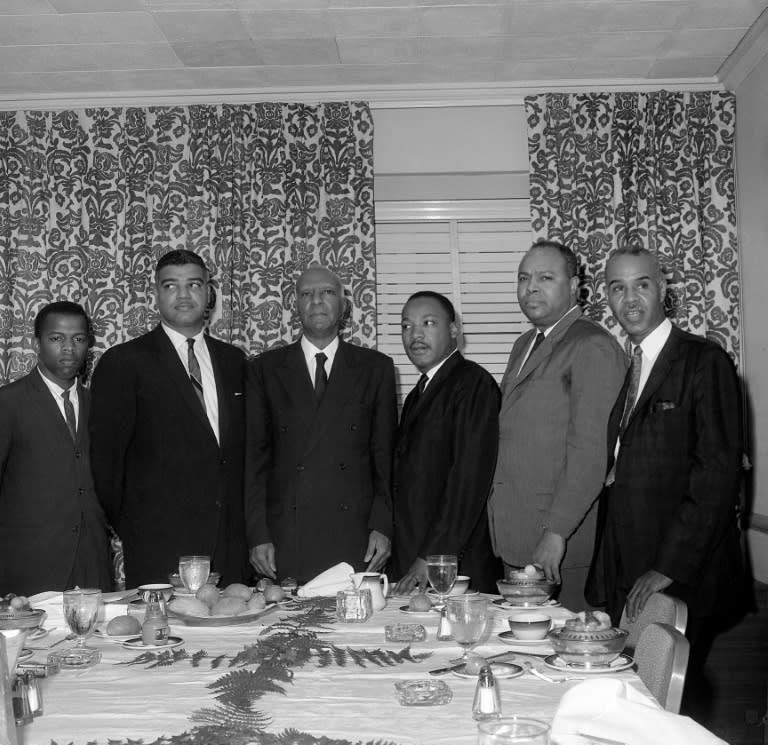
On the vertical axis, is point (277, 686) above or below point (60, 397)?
below

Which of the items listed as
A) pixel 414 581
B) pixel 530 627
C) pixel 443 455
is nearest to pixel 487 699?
pixel 530 627

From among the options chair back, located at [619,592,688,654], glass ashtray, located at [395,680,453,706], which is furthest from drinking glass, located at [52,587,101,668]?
chair back, located at [619,592,688,654]

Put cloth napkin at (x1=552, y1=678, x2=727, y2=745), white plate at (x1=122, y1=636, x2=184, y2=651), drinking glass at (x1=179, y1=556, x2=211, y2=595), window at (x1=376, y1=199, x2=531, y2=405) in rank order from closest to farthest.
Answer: cloth napkin at (x1=552, y1=678, x2=727, y2=745) → white plate at (x1=122, y1=636, x2=184, y2=651) → drinking glass at (x1=179, y1=556, x2=211, y2=595) → window at (x1=376, y1=199, x2=531, y2=405)

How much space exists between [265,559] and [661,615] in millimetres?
1831

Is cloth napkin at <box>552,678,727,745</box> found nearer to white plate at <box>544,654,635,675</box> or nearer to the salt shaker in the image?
the salt shaker

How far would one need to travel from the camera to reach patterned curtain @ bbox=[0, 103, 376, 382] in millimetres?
5367

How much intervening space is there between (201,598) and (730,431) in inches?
63.8

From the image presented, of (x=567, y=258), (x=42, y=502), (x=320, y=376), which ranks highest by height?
(x=567, y=258)

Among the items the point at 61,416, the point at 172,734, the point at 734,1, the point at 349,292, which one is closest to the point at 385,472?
the point at 61,416

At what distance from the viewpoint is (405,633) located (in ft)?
6.95

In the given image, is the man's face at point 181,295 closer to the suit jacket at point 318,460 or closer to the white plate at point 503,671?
the suit jacket at point 318,460

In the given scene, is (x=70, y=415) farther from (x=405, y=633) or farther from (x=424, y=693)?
(x=424, y=693)

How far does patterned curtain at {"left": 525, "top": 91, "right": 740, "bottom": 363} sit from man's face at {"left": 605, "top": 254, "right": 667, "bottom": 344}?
2029 mm

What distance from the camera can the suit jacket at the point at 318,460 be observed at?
374 centimetres
